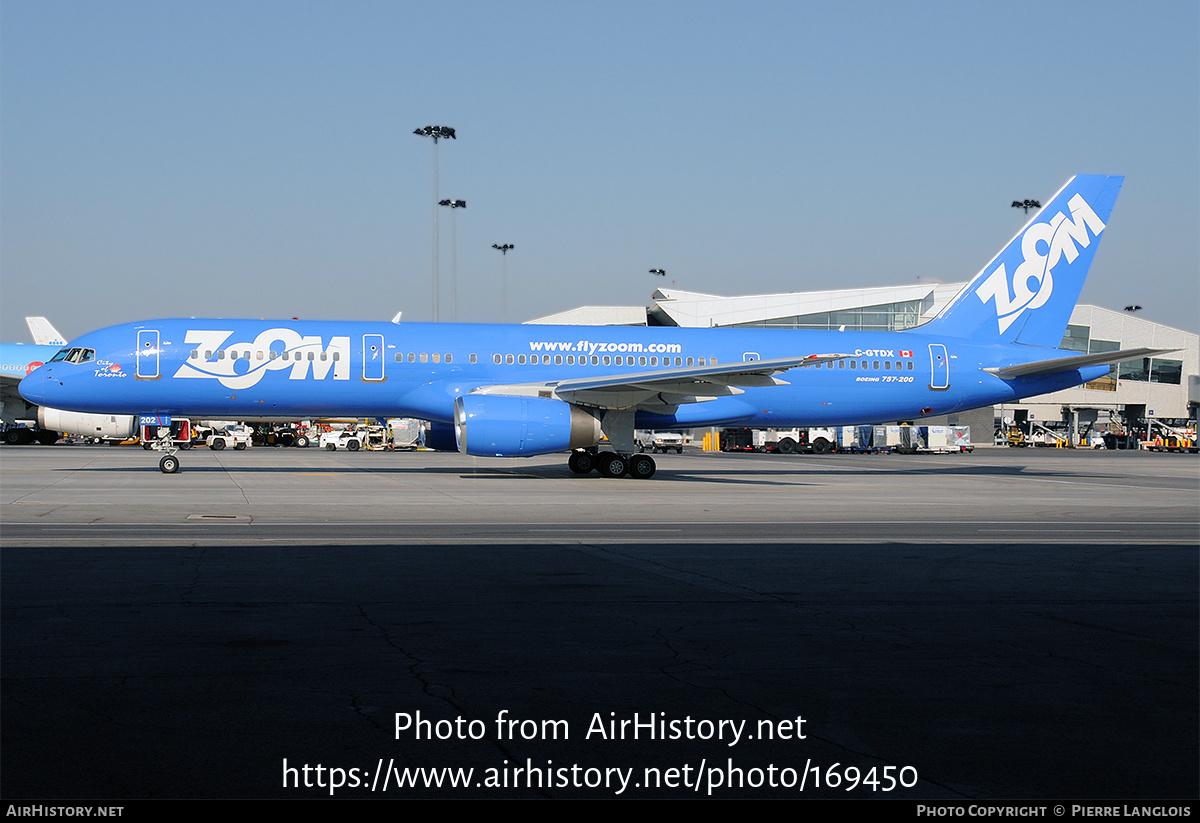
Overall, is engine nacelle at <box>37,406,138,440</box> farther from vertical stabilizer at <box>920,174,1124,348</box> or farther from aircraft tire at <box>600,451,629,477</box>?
vertical stabilizer at <box>920,174,1124,348</box>

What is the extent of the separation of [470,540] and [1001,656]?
27.1 feet

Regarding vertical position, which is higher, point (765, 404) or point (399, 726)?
point (765, 404)

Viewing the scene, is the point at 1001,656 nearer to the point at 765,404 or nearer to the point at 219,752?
the point at 219,752

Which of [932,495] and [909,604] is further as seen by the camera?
[932,495]

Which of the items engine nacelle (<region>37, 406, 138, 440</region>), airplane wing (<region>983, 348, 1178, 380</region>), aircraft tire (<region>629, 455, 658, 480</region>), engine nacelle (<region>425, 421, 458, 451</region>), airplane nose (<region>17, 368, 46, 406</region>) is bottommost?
aircraft tire (<region>629, 455, 658, 480</region>)

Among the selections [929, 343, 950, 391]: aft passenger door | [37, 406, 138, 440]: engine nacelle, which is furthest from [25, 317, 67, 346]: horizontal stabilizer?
[929, 343, 950, 391]: aft passenger door

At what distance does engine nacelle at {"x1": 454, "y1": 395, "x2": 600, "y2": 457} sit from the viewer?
2662 centimetres

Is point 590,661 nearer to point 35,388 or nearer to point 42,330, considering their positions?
point 35,388

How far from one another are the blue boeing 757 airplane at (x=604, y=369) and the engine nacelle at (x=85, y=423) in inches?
1072

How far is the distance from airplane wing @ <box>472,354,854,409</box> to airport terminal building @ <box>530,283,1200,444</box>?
6463 cm

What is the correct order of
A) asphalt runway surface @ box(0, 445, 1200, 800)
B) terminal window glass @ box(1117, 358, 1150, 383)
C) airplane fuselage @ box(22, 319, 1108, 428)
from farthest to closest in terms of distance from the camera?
terminal window glass @ box(1117, 358, 1150, 383), airplane fuselage @ box(22, 319, 1108, 428), asphalt runway surface @ box(0, 445, 1200, 800)

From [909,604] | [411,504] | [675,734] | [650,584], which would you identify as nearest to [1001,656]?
[909,604]

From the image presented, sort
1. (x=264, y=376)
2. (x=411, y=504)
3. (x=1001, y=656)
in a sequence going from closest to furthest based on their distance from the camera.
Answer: (x=1001, y=656), (x=411, y=504), (x=264, y=376)

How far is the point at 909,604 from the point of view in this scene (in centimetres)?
950
